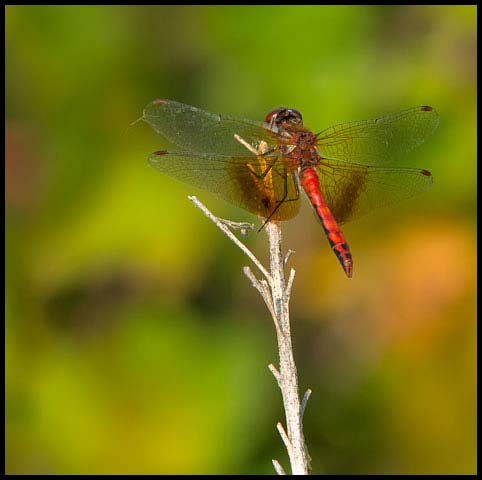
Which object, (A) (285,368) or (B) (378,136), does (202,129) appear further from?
(A) (285,368)

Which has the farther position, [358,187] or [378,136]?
[378,136]

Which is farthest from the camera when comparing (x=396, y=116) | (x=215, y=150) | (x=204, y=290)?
(x=204, y=290)

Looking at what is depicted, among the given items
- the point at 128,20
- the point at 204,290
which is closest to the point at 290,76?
the point at 128,20

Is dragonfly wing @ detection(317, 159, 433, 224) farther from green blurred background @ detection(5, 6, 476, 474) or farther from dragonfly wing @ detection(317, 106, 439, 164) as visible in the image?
green blurred background @ detection(5, 6, 476, 474)

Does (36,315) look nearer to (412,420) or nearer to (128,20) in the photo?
(128,20)

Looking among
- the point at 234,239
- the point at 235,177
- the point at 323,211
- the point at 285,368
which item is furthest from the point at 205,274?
the point at 285,368

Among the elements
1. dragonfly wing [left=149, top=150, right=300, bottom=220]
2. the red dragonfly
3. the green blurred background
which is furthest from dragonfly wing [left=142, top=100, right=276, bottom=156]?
the green blurred background
